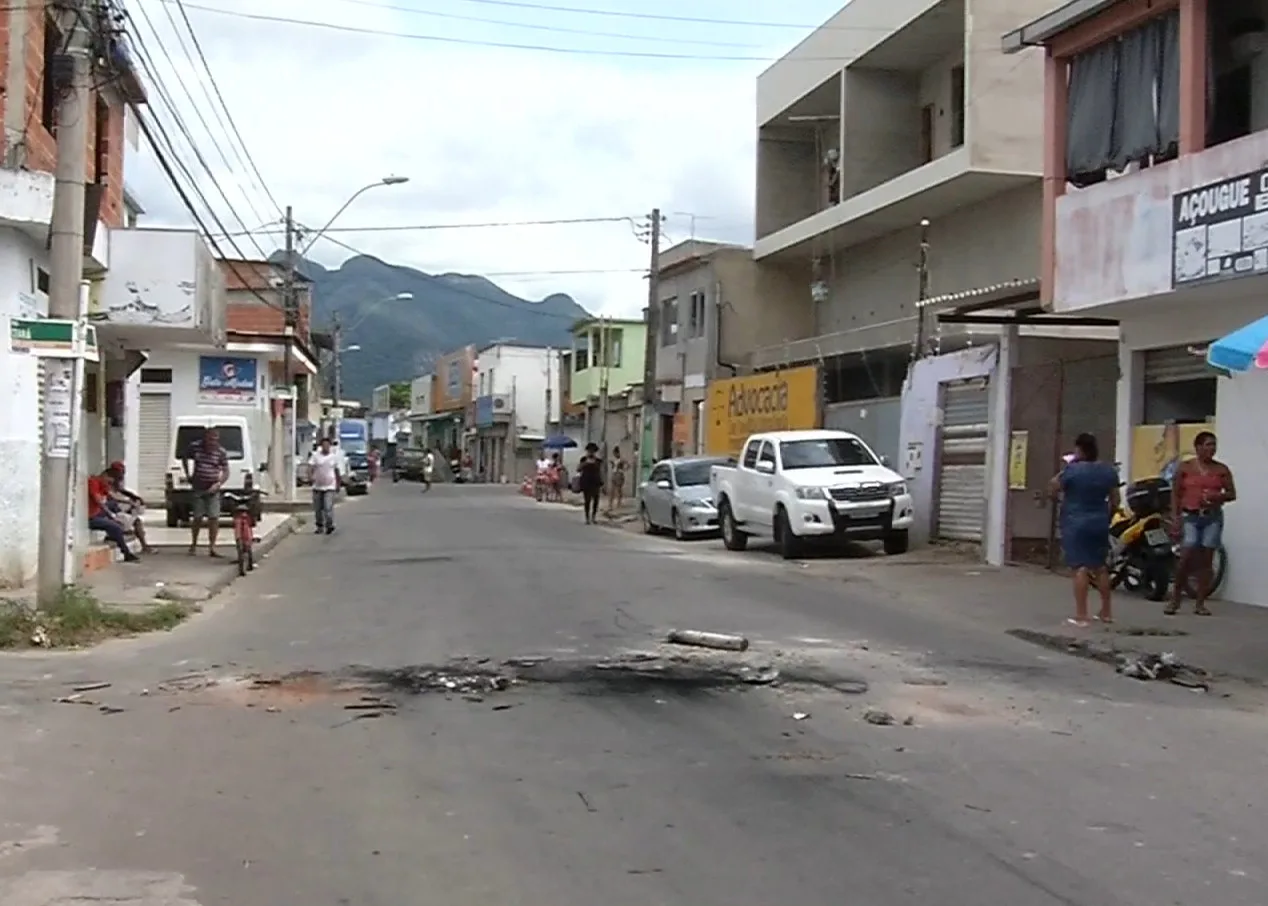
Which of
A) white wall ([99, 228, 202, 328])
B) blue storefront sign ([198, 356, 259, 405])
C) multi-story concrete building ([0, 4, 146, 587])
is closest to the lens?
multi-story concrete building ([0, 4, 146, 587])

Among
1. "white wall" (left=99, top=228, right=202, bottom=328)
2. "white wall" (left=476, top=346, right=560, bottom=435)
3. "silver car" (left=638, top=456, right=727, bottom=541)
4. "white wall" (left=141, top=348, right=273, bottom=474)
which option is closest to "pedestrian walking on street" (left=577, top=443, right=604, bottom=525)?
"silver car" (left=638, top=456, right=727, bottom=541)

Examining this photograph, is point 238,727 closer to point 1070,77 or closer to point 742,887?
point 742,887

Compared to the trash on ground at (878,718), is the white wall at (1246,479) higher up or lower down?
higher up

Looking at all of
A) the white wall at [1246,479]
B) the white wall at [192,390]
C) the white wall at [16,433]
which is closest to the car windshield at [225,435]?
the white wall at [192,390]

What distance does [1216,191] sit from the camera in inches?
608

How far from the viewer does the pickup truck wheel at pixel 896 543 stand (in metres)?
23.0

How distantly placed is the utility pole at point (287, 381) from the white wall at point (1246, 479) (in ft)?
89.6

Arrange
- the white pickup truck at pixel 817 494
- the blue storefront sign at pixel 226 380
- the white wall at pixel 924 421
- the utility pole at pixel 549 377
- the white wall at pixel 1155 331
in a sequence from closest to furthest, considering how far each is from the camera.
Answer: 1. the white wall at pixel 1155 331
2. the white pickup truck at pixel 817 494
3. the white wall at pixel 924 421
4. the blue storefront sign at pixel 226 380
5. the utility pole at pixel 549 377

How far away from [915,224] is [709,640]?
2284 centimetres

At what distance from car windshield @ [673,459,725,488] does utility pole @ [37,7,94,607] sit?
56.4ft

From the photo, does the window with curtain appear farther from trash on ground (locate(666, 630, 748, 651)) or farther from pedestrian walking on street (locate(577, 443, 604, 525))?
pedestrian walking on street (locate(577, 443, 604, 525))

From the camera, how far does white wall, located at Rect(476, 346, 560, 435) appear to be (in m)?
83.0

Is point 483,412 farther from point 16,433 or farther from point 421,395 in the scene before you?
point 16,433

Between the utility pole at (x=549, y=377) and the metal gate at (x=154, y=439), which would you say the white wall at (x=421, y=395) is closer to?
the utility pole at (x=549, y=377)
